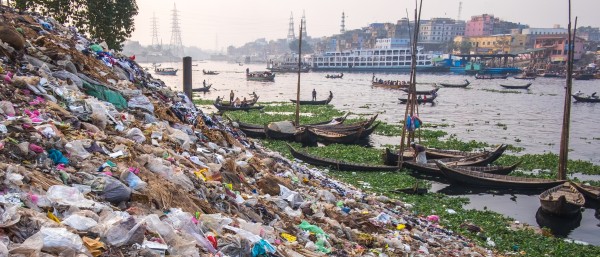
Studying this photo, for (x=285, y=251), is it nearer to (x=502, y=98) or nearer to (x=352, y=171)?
(x=352, y=171)

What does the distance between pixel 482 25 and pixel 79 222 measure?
5259 inches

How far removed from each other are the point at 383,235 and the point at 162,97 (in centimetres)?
540

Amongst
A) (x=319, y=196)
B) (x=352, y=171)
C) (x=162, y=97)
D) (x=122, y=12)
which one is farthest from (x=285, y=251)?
(x=122, y=12)

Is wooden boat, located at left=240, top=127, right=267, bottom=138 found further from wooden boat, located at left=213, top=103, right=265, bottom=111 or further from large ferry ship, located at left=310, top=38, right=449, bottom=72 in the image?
large ferry ship, located at left=310, top=38, right=449, bottom=72

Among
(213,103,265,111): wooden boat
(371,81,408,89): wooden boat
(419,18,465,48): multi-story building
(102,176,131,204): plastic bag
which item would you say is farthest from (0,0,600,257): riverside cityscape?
(419,18,465,48): multi-story building

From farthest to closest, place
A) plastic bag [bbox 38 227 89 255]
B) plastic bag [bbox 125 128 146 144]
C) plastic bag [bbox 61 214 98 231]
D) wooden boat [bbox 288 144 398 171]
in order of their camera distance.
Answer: wooden boat [bbox 288 144 398 171] → plastic bag [bbox 125 128 146 144] → plastic bag [bbox 61 214 98 231] → plastic bag [bbox 38 227 89 255]

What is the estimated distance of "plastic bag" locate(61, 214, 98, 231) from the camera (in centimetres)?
373

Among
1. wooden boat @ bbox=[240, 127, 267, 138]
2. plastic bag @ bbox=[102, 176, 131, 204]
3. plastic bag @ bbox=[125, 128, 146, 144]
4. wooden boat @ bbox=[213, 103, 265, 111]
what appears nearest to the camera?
plastic bag @ bbox=[102, 176, 131, 204]

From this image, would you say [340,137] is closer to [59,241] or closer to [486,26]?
[59,241]

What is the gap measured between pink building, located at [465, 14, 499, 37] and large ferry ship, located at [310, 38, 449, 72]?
1643 inches

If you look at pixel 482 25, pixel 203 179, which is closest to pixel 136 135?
pixel 203 179

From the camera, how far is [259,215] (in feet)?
19.4

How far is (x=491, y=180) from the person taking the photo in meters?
14.2

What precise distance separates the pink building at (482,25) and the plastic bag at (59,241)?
131438 millimetres
